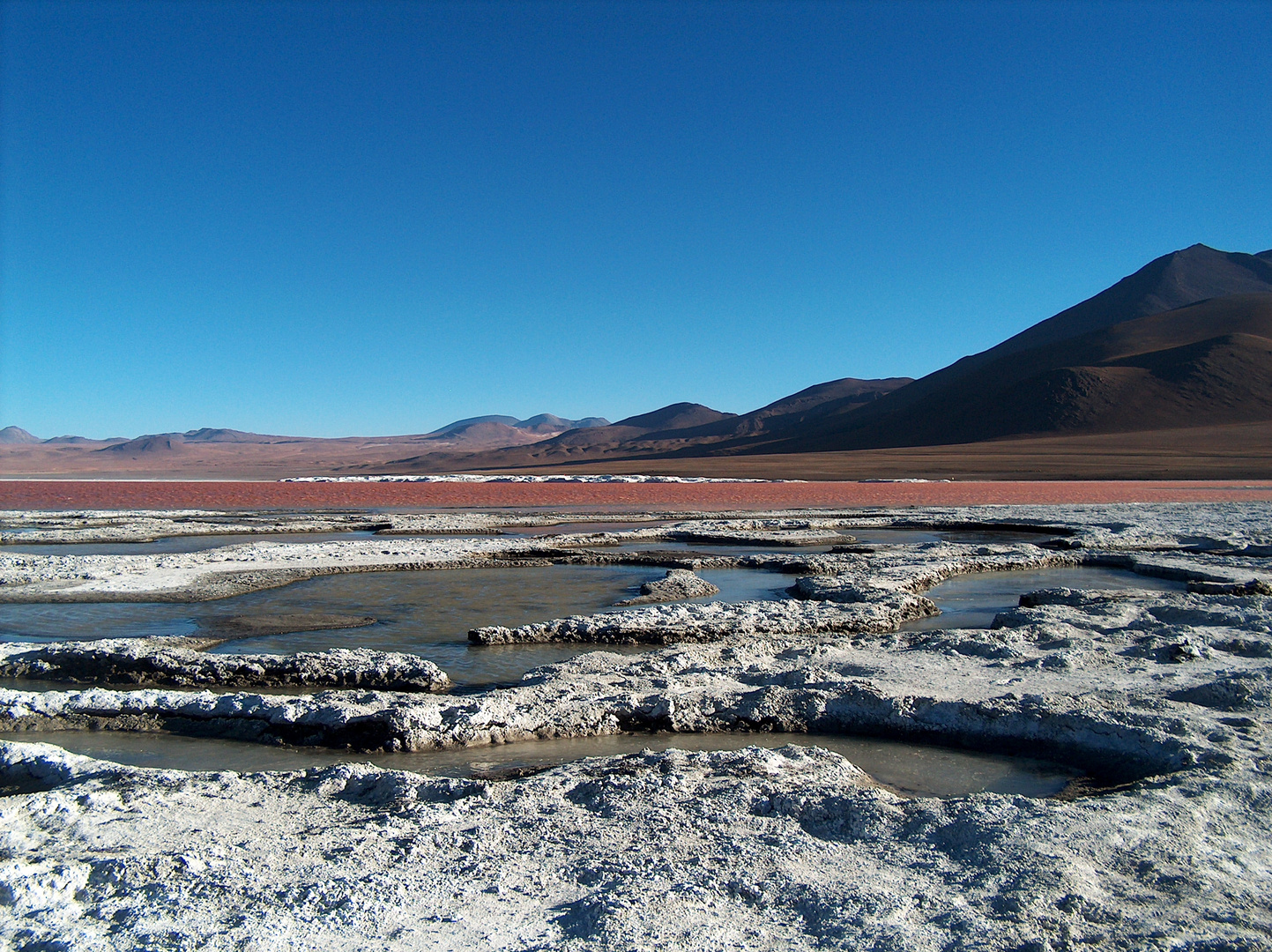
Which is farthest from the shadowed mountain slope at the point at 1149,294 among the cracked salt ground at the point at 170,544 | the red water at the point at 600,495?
the cracked salt ground at the point at 170,544

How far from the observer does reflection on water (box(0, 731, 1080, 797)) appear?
16.4ft

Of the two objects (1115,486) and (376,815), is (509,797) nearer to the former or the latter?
(376,815)

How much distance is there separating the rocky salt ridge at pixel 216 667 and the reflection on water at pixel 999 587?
5290 millimetres

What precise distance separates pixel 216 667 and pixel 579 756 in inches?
147

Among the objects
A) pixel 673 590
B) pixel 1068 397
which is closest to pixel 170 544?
pixel 673 590

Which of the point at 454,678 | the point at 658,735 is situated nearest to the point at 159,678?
the point at 454,678

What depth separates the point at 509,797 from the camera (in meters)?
4.39

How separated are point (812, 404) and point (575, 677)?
18599 centimetres

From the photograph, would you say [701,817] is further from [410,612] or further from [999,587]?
[999,587]

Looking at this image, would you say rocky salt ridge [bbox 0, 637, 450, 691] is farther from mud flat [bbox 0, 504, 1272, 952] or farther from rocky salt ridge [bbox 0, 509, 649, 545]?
rocky salt ridge [bbox 0, 509, 649, 545]

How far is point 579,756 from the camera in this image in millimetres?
5336

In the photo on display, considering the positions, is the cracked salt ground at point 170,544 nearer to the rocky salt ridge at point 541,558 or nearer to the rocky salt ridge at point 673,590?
the rocky salt ridge at point 541,558

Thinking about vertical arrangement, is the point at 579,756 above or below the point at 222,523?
below

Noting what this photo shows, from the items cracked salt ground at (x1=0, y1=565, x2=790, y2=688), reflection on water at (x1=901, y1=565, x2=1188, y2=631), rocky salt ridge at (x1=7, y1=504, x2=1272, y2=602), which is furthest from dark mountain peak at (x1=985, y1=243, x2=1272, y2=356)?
cracked salt ground at (x1=0, y1=565, x2=790, y2=688)
